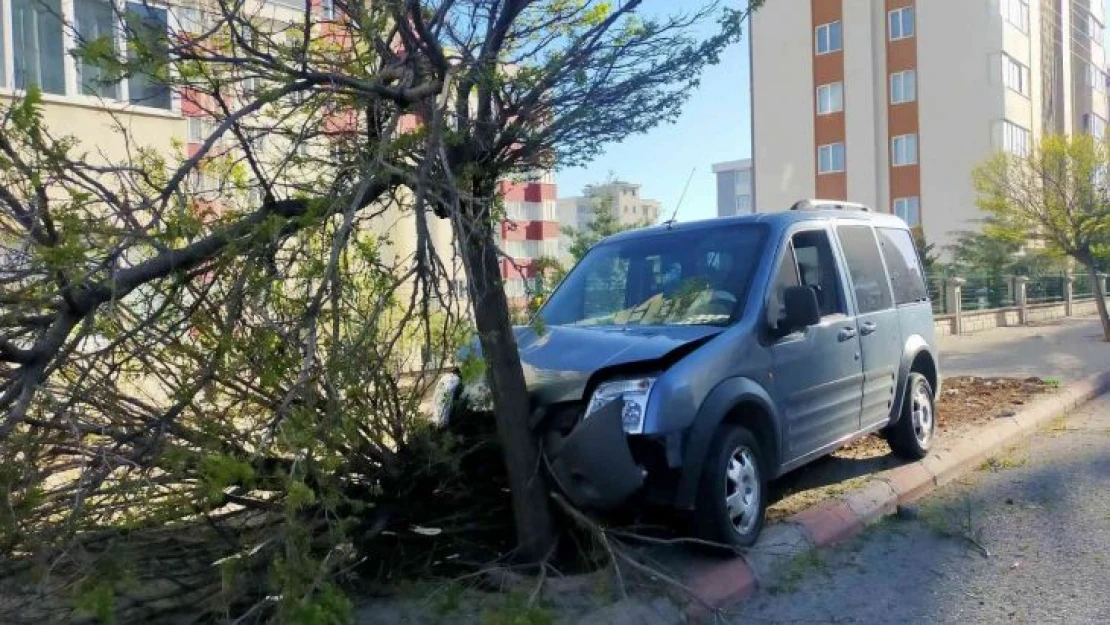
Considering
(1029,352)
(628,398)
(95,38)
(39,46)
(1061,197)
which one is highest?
(39,46)

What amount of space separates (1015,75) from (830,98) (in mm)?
7746

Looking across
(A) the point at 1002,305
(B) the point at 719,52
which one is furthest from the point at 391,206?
(A) the point at 1002,305

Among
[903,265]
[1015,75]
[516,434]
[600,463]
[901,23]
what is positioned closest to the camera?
[600,463]

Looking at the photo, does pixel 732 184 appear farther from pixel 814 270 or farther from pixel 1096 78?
pixel 814 270

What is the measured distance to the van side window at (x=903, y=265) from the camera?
7.51 meters

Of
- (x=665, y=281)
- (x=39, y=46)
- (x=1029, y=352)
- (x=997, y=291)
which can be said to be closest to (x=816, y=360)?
(x=665, y=281)

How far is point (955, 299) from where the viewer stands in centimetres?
2444

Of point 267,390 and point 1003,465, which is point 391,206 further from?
point 1003,465

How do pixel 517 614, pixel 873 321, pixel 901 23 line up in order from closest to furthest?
1. pixel 517 614
2. pixel 873 321
3. pixel 901 23

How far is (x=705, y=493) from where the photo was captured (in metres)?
4.80

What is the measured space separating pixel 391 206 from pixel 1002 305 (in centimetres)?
2811

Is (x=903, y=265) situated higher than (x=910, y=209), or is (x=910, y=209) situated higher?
(x=910, y=209)

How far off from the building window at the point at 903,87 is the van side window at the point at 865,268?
38215mm

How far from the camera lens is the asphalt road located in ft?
15.1
